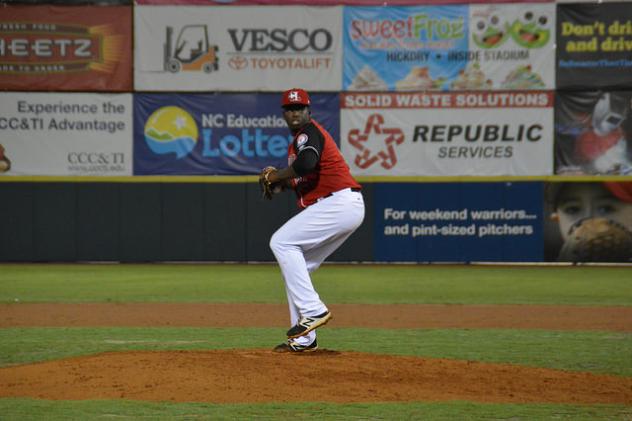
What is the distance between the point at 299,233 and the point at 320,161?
54cm

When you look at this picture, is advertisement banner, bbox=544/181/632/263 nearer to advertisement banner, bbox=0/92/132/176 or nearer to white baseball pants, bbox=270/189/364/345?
advertisement banner, bbox=0/92/132/176

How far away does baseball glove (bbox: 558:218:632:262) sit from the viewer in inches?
837

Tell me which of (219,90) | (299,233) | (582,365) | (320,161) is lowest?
(582,365)

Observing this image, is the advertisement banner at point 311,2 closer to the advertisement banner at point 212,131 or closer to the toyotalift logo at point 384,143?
the advertisement banner at point 212,131

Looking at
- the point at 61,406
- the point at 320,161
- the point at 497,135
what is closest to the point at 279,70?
the point at 497,135

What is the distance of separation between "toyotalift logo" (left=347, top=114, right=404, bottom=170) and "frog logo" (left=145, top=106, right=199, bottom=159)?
131 inches

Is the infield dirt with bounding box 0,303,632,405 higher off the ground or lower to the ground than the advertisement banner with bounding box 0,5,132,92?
lower

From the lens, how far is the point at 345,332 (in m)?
10.3

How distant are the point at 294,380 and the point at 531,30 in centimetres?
1633

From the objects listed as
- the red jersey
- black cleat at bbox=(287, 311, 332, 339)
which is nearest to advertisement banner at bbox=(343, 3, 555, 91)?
the red jersey

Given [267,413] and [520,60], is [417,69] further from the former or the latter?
[267,413]

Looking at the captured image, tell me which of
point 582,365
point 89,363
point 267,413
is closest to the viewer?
point 267,413

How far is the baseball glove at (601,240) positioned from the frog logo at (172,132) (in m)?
7.99

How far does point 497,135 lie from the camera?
21609 mm
